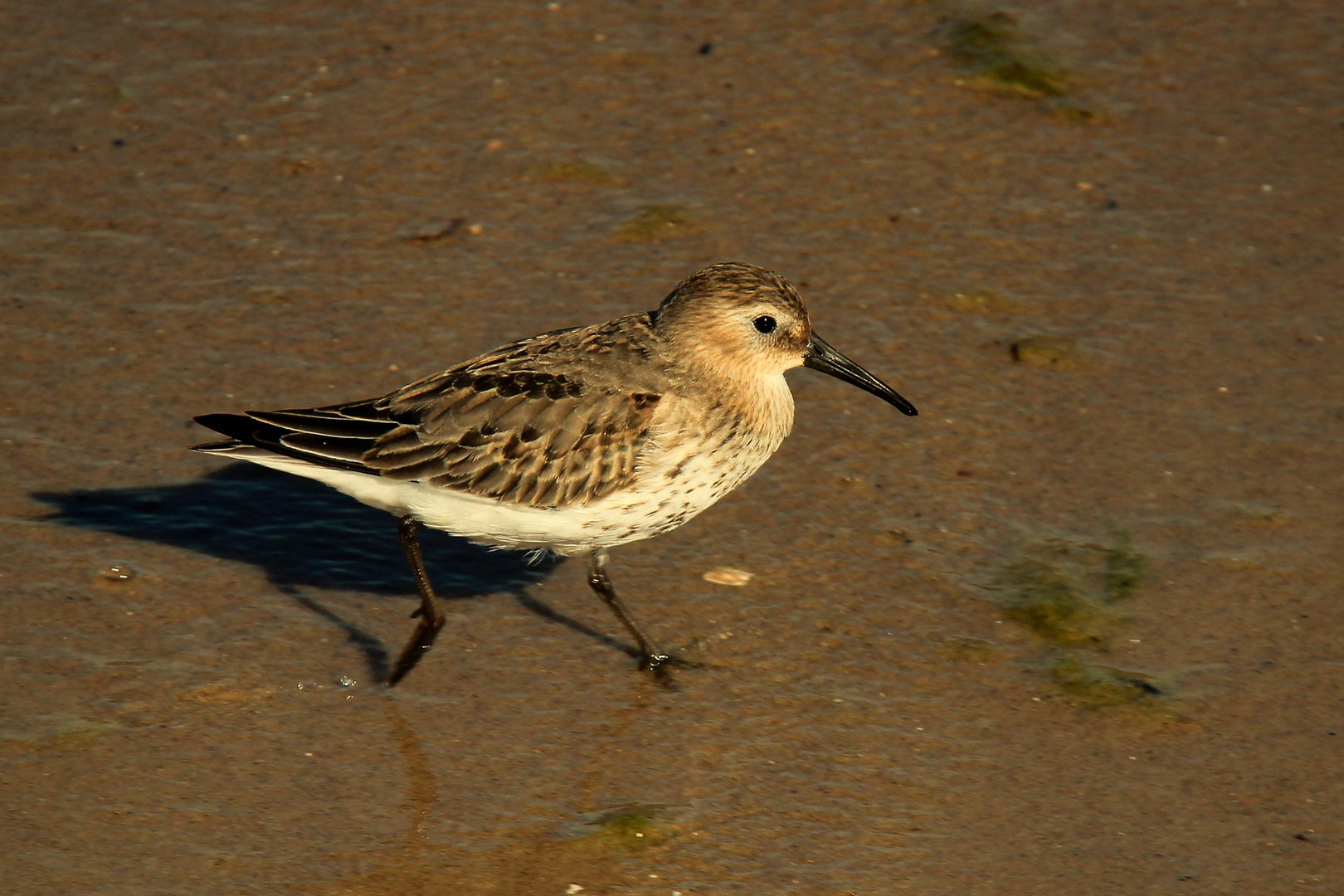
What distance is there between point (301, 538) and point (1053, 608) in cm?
321

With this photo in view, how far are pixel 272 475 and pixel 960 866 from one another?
3.67 meters

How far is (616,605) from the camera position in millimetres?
6227

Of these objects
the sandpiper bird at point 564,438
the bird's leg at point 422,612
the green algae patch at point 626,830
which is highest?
the sandpiper bird at point 564,438

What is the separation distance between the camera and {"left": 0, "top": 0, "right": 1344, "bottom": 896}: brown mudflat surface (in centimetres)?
536

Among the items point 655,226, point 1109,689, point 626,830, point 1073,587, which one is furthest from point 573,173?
point 626,830

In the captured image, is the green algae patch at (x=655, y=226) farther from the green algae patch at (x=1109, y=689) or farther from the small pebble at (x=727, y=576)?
the green algae patch at (x=1109, y=689)

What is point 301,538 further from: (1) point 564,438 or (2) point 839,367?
(2) point 839,367

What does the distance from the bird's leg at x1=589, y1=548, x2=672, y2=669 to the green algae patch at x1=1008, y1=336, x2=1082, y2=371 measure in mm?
2610

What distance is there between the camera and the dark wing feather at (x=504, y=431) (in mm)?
5898

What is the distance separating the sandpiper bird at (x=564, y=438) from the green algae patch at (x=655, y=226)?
2.14 meters

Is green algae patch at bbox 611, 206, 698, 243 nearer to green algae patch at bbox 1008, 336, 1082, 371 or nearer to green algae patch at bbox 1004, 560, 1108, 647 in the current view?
green algae patch at bbox 1008, 336, 1082, 371

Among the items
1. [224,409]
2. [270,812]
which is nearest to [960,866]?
[270,812]

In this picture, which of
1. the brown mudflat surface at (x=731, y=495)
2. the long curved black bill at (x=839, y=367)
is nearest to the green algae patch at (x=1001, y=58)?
the brown mudflat surface at (x=731, y=495)

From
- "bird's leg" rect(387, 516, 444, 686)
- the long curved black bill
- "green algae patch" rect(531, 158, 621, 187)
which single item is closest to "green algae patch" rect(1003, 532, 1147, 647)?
the long curved black bill
